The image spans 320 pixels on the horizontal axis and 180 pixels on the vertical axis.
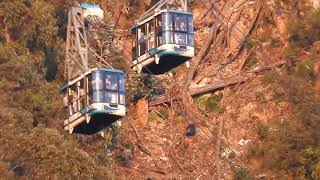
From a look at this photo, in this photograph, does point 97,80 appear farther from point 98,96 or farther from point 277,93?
Answer: point 277,93

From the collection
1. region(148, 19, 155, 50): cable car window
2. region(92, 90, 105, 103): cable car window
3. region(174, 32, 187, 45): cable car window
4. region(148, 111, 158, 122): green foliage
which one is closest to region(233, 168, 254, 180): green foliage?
region(148, 111, 158, 122): green foliage

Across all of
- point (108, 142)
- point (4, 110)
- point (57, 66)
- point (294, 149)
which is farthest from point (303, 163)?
point (4, 110)

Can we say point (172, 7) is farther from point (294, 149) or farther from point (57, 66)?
point (294, 149)

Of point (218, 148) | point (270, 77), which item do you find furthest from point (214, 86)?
point (218, 148)

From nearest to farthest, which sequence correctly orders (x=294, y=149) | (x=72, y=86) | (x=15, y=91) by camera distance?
1. (x=72, y=86)
2. (x=15, y=91)
3. (x=294, y=149)

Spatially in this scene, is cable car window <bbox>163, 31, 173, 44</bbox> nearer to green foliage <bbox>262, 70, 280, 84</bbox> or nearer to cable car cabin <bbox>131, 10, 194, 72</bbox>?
cable car cabin <bbox>131, 10, 194, 72</bbox>

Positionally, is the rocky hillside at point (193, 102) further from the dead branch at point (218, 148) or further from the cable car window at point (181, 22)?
the cable car window at point (181, 22)
